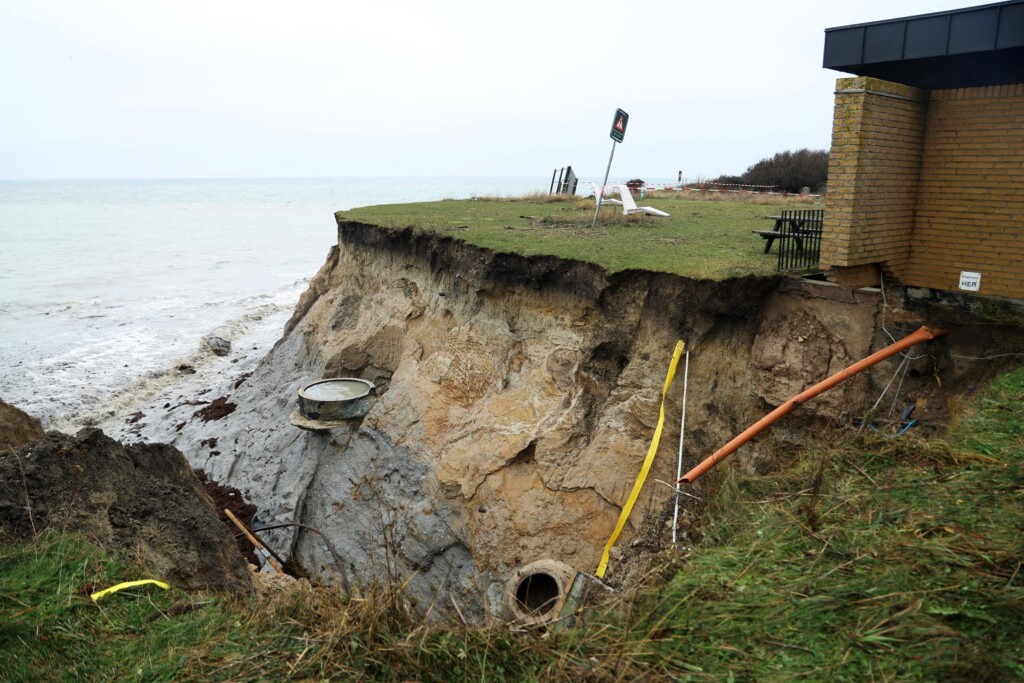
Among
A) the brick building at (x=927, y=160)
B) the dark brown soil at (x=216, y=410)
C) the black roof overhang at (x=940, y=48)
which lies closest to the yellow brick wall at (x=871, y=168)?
the brick building at (x=927, y=160)

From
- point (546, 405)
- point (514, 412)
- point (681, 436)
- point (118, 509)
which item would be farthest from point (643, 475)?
point (118, 509)

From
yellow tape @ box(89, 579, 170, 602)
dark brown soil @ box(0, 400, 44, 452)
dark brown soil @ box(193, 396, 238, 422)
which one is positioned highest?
yellow tape @ box(89, 579, 170, 602)

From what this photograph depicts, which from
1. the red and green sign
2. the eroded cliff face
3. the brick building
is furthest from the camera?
the red and green sign

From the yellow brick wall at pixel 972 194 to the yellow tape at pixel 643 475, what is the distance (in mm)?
2958

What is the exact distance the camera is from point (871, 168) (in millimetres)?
7910

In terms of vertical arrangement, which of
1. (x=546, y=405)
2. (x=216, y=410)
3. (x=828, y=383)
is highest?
(x=828, y=383)

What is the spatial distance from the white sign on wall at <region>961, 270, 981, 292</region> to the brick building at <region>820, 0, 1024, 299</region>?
0.03 feet

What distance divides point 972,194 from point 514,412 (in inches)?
252

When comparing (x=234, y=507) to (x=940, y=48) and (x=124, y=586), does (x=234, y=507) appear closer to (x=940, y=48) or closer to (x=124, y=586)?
(x=124, y=586)

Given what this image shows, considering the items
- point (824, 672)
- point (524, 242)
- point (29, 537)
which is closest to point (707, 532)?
point (824, 672)

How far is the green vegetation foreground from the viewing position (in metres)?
4.06

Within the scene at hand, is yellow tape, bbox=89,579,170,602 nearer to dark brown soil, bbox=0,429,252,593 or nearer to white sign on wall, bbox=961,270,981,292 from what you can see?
dark brown soil, bbox=0,429,252,593

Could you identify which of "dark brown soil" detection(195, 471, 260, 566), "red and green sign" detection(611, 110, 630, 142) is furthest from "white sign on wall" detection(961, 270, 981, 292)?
"dark brown soil" detection(195, 471, 260, 566)

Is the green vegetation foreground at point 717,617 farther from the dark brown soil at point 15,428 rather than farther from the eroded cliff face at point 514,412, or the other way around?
the dark brown soil at point 15,428
